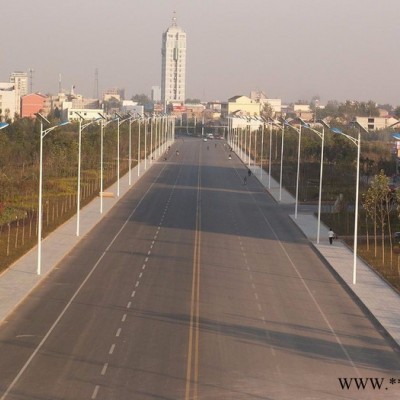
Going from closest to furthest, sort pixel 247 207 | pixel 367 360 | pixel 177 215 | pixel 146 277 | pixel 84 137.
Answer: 1. pixel 367 360
2. pixel 146 277
3. pixel 177 215
4. pixel 247 207
5. pixel 84 137

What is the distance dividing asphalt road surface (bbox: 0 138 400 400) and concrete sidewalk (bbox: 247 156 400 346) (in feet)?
1.64

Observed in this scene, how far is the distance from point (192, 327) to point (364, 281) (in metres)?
10.2

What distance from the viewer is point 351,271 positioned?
37.1 m

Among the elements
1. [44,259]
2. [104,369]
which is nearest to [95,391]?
[104,369]

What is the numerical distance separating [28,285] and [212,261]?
8.68m

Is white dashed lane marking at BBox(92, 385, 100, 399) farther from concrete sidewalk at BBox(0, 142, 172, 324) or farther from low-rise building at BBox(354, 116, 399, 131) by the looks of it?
low-rise building at BBox(354, 116, 399, 131)

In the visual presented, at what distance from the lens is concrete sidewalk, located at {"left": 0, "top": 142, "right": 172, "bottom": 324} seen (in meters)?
30.3

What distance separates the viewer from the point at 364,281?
3484 centimetres

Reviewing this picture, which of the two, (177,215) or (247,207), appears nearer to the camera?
(177,215)

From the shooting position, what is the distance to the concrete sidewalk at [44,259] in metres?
A: 30.3

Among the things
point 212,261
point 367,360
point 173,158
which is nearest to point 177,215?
point 212,261

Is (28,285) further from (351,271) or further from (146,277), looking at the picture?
(351,271)

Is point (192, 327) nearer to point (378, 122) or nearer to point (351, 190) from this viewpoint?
point (351, 190)

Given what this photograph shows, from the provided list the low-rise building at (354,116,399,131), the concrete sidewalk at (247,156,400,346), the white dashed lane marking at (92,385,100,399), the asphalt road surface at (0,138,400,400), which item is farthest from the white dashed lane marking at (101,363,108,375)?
the low-rise building at (354,116,399,131)
